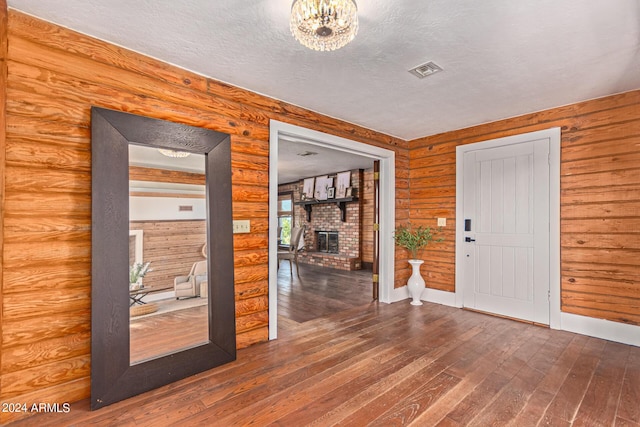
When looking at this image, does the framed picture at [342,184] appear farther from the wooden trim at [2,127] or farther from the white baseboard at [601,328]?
the wooden trim at [2,127]

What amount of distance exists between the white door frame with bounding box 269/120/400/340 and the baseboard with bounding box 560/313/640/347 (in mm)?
1904

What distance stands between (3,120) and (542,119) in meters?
4.55

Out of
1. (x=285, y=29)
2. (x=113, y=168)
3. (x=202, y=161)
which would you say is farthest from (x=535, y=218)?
(x=113, y=168)

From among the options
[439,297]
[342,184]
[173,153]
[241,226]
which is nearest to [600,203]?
[439,297]

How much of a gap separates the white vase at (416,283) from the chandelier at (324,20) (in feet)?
10.7

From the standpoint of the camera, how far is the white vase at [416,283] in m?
4.26

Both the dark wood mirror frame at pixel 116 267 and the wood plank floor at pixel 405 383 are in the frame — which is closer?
the wood plank floor at pixel 405 383

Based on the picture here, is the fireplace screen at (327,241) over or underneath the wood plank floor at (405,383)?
over

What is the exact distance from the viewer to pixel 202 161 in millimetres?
2502

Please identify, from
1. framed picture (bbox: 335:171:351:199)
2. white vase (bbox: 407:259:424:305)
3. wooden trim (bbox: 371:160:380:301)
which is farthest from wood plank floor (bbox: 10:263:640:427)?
framed picture (bbox: 335:171:351:199)

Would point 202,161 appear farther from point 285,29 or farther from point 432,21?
point 432,21

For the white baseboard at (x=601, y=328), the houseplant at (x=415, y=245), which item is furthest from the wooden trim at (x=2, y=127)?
the white baseboard at (x=601, y=328)

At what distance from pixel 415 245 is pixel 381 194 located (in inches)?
33.5

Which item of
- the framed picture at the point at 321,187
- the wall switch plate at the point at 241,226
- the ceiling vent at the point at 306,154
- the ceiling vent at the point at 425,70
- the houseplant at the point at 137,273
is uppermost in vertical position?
the ceiling vent at the point at 425,70
